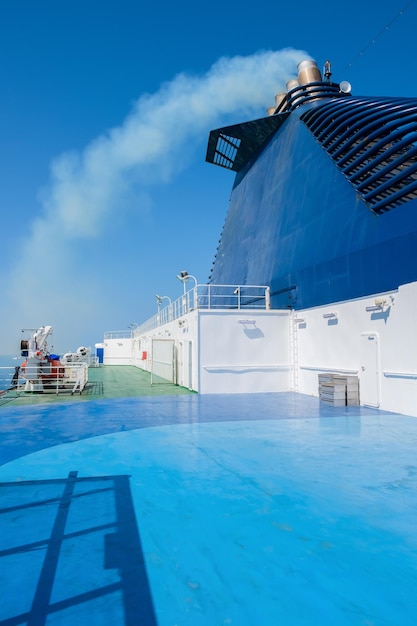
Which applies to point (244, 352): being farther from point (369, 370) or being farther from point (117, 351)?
point (117, 351)

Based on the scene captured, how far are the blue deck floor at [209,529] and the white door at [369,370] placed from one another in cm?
301

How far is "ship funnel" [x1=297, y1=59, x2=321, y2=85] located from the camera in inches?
753

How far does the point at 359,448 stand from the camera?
682cm

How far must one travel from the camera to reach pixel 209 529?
3873 mm

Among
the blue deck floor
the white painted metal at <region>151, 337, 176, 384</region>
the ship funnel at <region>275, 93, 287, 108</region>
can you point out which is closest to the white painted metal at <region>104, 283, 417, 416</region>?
the white painted metal at <region>151, 337, 176, 384</region>

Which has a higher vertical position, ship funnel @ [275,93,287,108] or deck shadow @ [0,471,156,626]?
ship funnel @ [275,93,287,108]

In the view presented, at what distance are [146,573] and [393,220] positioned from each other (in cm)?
935

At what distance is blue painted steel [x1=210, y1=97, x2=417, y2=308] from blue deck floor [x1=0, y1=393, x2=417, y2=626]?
14.9 ft

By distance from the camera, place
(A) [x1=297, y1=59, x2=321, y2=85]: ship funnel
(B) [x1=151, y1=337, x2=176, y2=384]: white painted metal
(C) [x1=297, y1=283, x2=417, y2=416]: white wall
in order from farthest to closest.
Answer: (A) [x1=297, y1=59, x2=321, y2=85]: ship funnel, (B) [x1=151, y1=337, x2=176, y2=384]: white painted metal, (C) [x1=297, y1=283, x2=417, y2=416]: white wall

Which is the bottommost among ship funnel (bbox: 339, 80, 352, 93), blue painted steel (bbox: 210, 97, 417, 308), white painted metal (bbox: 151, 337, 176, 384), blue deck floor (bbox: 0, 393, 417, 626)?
blue deck floor (bbox: 0, 393, 417, 626)

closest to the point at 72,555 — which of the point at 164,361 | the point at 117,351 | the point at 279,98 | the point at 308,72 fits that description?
the point at 164,361

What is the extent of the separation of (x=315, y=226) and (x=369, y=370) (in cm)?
519

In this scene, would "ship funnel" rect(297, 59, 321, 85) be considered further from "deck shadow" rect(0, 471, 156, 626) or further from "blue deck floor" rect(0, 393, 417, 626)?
"deck shadow" rect(0, 471, 156, 626)

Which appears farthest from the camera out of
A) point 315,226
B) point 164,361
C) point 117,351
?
point 117,351
